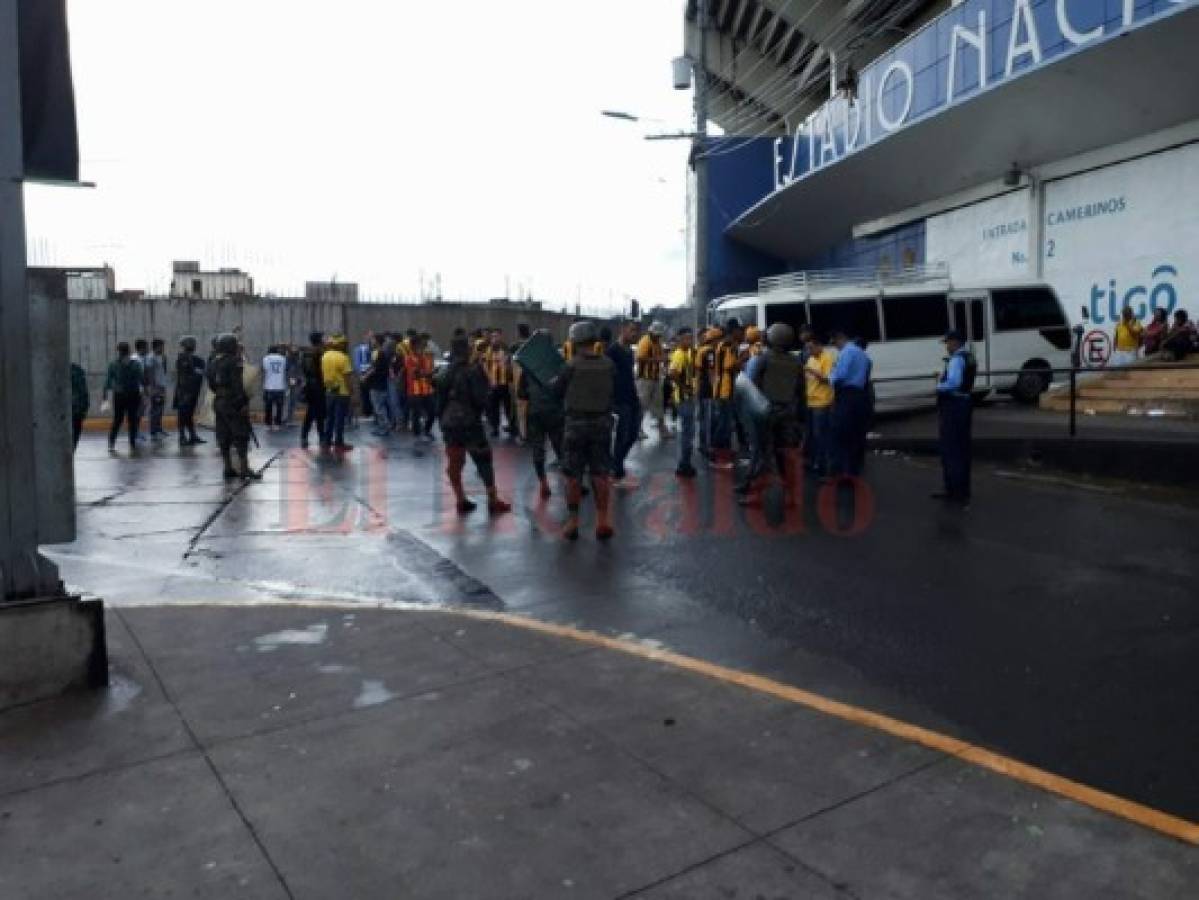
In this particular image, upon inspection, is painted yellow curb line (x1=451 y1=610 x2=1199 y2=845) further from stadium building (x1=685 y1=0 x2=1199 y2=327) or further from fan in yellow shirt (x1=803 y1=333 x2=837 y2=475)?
stadium building (x1=685 y1=0 x2=1199 y2=327)

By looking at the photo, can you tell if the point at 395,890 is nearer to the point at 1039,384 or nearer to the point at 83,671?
the point at 83,671

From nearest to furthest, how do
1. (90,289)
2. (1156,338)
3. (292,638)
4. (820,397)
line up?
(292,638), (820,397), (1156,338), (90,289)

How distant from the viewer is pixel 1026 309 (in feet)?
52.7

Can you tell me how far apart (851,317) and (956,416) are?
20.2 ft

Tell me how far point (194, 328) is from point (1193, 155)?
19.7m

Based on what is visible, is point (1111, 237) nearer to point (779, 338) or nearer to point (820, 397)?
point (820, 397)

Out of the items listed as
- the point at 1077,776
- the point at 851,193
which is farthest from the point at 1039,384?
the point at 1077,776

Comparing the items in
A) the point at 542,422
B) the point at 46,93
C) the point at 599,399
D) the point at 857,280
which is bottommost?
the point at 542,422

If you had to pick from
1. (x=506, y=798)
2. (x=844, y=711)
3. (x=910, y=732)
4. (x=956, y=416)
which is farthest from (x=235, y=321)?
(x=910, y=732)

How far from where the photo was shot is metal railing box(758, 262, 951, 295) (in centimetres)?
1555

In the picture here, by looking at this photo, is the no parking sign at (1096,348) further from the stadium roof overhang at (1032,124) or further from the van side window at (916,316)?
the van side window at (916,316)

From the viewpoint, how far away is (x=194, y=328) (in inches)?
859

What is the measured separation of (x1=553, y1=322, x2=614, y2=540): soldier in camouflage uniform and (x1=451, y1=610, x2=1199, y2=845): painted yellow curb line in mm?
→ 2407

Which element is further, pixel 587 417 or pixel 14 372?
pixel 587 417
